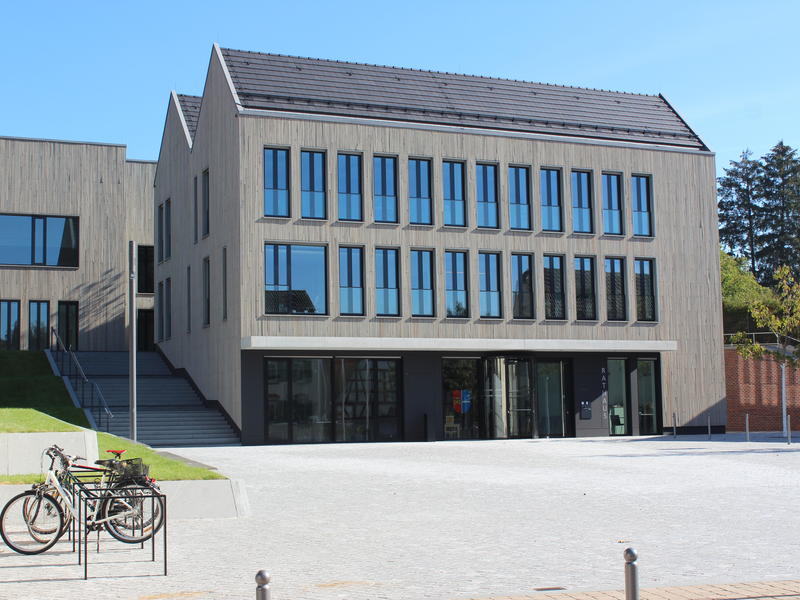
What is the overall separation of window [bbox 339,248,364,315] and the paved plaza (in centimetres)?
1035

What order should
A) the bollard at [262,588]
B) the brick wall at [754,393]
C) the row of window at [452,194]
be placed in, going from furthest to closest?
1. the brick wall at [754,393]
2. the row of window at [452,194]
3. the bollard at [262,588]

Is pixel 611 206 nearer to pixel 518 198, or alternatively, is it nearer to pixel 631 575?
pixel 518 198

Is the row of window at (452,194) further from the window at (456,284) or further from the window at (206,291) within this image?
the window at (206,291)

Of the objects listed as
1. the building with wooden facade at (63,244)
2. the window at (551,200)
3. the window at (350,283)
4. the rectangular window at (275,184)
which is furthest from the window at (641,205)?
the building with wooden facade at (63,244)

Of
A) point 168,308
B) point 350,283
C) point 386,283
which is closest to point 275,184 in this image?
point 350,283

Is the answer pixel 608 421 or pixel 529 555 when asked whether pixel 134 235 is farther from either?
pixel 529 555

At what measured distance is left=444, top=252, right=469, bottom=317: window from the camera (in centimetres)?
2964

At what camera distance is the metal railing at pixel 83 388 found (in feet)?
91.4

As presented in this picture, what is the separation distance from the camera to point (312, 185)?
28516mm

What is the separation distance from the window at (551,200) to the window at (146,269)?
67.7 ft

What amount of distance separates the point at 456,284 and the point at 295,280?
546 centimetres

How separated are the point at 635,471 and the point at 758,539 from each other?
317 inches

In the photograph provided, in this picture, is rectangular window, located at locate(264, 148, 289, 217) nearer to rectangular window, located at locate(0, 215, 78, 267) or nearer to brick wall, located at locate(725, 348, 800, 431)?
rectangular window, located at locate(0, 215, 78, 267)

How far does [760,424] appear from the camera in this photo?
35.6 meters
